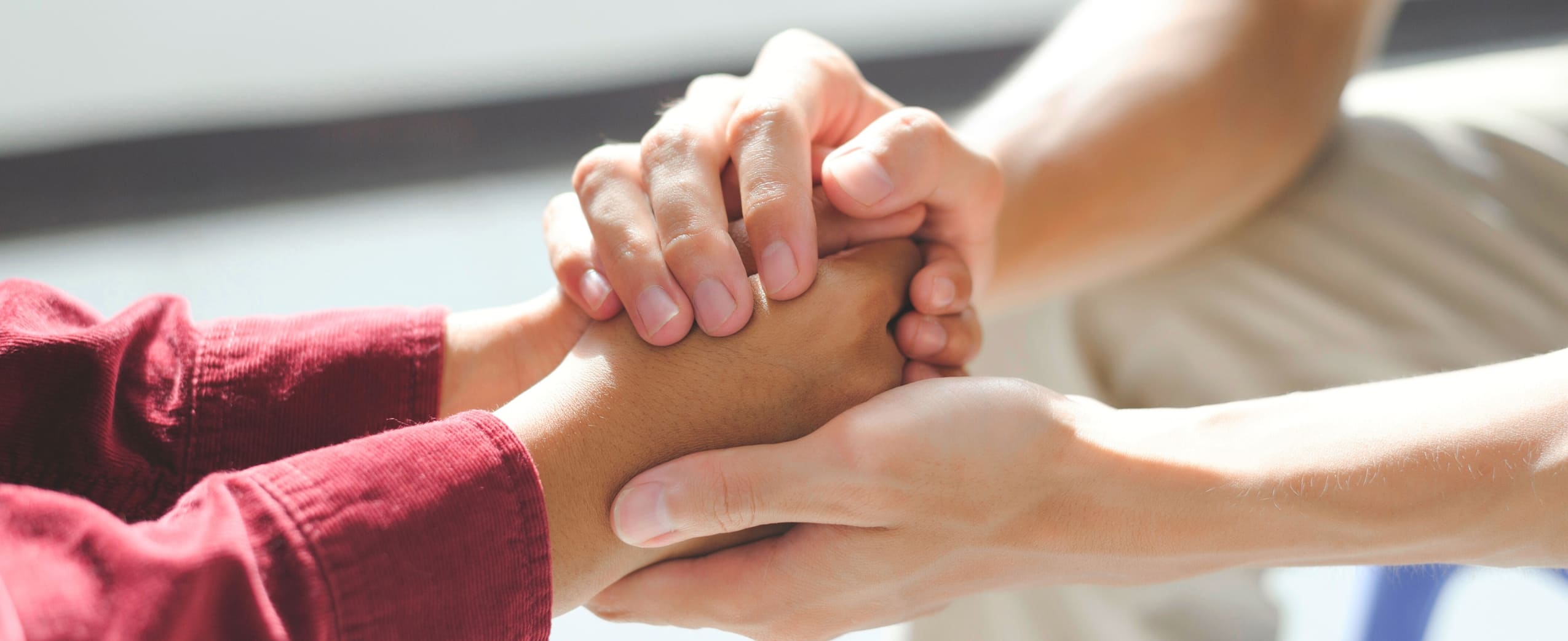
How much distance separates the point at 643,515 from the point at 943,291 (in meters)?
0.32

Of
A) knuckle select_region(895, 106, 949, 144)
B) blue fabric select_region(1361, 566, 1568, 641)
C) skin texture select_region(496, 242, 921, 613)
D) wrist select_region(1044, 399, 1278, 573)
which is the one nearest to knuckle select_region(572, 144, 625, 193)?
skin texture select_region(496, 242, 921, 613)

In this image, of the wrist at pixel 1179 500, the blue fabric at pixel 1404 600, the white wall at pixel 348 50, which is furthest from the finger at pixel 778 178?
the white wall at pixel 348 50

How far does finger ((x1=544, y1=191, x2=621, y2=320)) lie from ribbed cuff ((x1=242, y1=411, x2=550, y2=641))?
180mm

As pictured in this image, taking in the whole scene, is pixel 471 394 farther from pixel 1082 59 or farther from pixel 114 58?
pixel 114 58

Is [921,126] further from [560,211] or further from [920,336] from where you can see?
[560,211]

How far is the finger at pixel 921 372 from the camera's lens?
34.9 inches

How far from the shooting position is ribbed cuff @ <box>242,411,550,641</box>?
57 centimetres

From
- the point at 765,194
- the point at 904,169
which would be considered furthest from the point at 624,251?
the point at 904,169

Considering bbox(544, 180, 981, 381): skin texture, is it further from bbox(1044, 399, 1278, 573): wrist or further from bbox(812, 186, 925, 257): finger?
bbox(1044, 399, 1278, 573): wrist

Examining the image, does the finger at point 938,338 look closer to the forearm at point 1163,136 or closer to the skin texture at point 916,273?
the skin texture at point 916,273

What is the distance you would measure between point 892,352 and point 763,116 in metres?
0.22

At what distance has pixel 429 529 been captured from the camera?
611mm

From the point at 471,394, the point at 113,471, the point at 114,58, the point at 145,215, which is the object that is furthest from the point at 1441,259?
the point at 114,58

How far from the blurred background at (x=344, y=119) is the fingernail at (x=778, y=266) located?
1179mm
